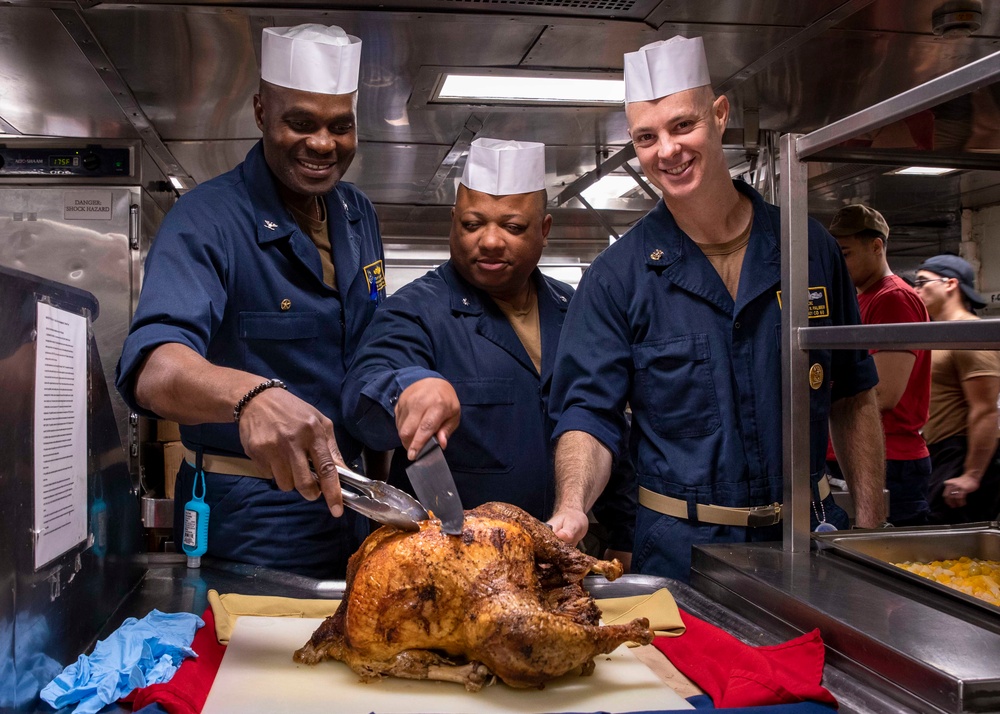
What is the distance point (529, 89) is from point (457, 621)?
2553 millimetres

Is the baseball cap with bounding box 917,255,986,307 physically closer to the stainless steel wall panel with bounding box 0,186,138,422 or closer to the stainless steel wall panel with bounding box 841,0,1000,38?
the stainless steel wall panel with bounding box 841,0,1000,38

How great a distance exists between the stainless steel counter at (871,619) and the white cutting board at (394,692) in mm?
253

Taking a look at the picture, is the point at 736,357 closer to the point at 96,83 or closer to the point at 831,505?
the point at 831,505

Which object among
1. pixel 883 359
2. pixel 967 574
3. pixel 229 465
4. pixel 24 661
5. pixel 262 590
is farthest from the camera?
pixel 883 359

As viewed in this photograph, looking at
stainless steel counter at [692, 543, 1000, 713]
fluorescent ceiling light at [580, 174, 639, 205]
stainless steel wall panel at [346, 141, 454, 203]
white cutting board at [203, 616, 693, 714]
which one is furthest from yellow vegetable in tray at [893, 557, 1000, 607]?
fluorescent ceiling light at [580, 174, 639, 205]

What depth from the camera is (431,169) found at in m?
4.64

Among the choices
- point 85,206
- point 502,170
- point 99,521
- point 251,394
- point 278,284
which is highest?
point 85,206

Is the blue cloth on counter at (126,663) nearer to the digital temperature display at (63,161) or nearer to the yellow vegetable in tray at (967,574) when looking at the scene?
the yellow vegetable in tray at (967,574)

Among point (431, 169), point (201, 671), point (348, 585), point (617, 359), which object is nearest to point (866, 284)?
point (431, 169)

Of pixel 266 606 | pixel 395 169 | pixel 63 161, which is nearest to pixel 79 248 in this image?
pixel 63 161

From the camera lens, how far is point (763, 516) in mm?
1905

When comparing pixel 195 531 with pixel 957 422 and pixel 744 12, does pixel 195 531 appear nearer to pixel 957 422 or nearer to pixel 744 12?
pixel 744 12

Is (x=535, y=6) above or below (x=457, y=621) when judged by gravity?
above

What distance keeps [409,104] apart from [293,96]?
1473 mm
